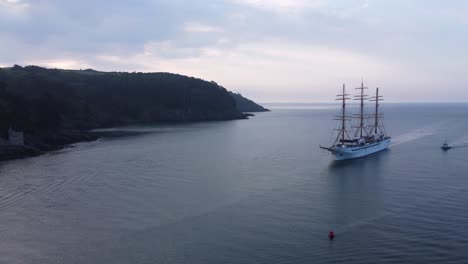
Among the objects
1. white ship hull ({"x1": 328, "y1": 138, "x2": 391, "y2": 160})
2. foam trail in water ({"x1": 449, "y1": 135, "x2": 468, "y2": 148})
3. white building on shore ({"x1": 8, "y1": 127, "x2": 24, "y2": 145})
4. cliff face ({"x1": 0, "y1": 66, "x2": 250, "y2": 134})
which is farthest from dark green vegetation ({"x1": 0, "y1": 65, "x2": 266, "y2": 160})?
foam trail in water ({"x1": 449, "y1": 135, "x2": 468, "y2": 148})

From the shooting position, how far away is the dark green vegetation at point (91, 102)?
76.4m

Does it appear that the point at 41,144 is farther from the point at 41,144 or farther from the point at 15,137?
the point at 15,137

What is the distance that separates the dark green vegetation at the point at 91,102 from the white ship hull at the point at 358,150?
1867 inches

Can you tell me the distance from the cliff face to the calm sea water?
37.7 metres

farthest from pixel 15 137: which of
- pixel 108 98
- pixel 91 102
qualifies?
pixel 108 98

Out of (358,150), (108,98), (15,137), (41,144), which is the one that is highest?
(108,98)

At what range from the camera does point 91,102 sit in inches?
5197

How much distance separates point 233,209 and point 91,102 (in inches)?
4343

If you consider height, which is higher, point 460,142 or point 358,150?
point 460,142

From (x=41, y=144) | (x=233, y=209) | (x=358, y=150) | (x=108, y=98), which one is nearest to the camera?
(x=233, y=209)

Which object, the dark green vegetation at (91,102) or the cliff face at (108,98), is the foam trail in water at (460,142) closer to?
the dark green vegetation at (91,102)

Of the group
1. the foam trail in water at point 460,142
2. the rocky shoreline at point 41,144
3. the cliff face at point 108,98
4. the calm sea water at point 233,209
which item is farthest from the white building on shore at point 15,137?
the foam trail in water at point 460,142

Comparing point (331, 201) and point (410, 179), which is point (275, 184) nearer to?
point (331, 201)

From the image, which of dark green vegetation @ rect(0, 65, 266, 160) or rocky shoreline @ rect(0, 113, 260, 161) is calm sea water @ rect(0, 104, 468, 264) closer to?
rocky shoreline @ rect(0, 113, 260, 161)
